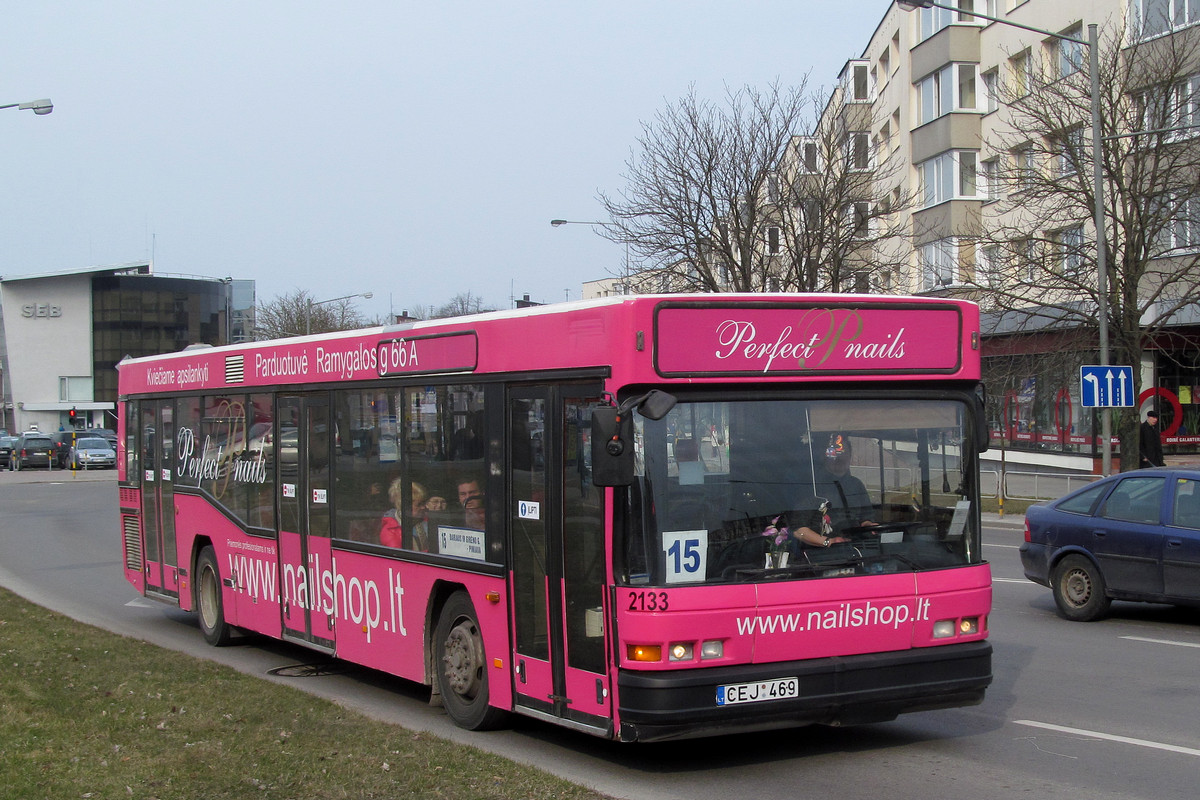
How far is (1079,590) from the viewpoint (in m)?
12.6

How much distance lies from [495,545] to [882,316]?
274 centimetres

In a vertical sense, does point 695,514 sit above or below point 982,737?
above

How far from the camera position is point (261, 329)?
68688 mm

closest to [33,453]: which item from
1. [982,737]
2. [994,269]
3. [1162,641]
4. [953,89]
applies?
[953,89]

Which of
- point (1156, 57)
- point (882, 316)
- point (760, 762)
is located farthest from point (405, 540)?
point (1156, 57)

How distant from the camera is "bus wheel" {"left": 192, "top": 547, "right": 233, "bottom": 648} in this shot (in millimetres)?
12297

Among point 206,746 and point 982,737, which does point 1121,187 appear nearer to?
point 982,737

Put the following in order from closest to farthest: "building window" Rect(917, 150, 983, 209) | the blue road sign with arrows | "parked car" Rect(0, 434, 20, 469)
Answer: the blue road sign with arrows < "building window" Rect(917, 150, 983, 209) < "parked car" Rect(0, 434, 20, 469)

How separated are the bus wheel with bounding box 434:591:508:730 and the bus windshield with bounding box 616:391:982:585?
75.8 inches

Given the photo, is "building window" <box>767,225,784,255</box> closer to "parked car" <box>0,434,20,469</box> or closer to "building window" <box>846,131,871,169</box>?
"building window" <box>846,131,871,169</box>

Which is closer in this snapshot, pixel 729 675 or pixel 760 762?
pixel 729 675

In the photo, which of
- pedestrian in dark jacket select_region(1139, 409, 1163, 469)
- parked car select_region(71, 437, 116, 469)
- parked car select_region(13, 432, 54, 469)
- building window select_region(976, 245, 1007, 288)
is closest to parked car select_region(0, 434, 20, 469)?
parked car select_region(13, 432, 54, 469)

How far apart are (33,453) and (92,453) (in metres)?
3.84

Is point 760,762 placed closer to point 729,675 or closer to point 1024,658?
point 729,675
